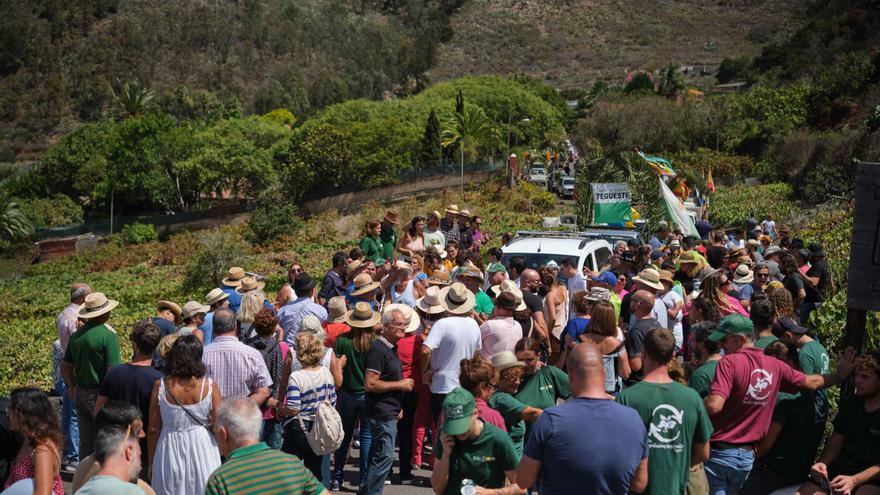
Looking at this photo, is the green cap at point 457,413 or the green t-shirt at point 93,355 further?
the green t-shirt at point 93,355

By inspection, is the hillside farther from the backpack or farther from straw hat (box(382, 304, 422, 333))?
the backpack

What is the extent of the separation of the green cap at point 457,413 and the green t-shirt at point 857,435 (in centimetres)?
262

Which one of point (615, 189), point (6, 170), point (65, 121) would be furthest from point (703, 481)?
point (65, 121)

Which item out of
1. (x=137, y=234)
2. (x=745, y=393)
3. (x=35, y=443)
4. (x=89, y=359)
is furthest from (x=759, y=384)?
(x=137, y=234)

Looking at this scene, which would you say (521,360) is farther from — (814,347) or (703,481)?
(814,347)

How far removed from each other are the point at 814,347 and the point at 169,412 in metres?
4.67

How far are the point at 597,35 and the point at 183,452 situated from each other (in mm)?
133323

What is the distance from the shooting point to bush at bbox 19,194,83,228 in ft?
181

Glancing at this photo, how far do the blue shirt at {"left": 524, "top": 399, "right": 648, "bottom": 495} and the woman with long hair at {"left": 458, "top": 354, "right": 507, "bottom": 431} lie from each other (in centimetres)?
61

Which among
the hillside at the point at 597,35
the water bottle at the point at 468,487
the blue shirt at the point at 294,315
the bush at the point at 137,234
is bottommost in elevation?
the hillside at the point at 597,35

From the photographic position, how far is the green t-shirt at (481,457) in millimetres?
4625

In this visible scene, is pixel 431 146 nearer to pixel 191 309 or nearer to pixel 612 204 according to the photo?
pixel 612 204

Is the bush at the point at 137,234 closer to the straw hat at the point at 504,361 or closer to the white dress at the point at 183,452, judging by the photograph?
the white dress at the point at 183,452

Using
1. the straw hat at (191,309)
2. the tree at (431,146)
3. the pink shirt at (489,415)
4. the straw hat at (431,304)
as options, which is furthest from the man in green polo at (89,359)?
the tree at (431,146)
